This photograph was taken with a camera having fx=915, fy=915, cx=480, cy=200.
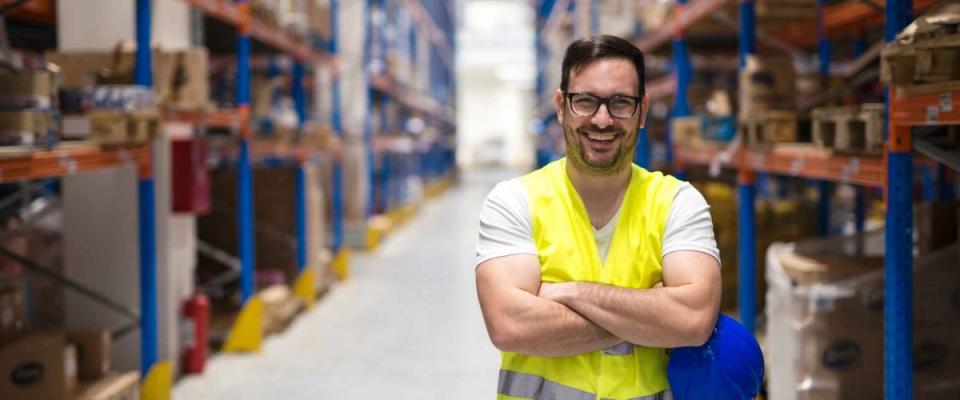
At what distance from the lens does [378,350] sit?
621 cm

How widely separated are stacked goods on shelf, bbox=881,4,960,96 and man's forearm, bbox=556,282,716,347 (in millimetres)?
1179

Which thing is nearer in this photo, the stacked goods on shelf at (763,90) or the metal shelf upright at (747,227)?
the stacked goods on shelf at (763,90)

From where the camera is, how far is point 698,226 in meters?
2.12

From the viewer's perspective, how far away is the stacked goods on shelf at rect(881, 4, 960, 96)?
103 inches

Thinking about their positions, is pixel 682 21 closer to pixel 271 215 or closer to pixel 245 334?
pixel 245 334

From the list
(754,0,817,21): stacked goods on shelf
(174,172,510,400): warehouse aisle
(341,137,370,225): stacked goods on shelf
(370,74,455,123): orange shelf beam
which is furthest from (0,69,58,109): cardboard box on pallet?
(370,74,455,123): orange shelf beam

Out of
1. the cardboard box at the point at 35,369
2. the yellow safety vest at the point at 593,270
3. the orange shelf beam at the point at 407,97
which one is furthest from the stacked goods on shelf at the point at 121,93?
the orange shelf beam at the point at 407,97

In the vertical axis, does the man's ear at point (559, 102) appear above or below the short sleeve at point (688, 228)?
above

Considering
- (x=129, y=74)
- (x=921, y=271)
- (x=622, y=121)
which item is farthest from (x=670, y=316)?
(x=129, y=74)

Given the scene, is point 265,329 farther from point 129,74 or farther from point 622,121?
point 622,121

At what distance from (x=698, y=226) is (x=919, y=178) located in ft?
22.5

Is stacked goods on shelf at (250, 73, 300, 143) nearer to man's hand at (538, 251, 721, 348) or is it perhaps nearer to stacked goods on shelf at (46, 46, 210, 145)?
stacked goods on shelf at (46, 46, 210, 145)

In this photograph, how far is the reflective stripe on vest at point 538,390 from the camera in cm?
206

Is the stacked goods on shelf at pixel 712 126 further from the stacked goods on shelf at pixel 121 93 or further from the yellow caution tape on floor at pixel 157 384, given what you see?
the yellow caution tape on floor at pixel 157 384
